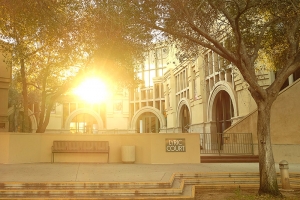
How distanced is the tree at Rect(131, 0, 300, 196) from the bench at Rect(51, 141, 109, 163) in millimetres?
5676

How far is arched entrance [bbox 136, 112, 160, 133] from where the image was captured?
1678 inches

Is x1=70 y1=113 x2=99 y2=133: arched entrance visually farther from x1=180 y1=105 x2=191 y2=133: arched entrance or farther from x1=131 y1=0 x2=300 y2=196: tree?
x1=131 y1=0 x2=300 y2=196: tree

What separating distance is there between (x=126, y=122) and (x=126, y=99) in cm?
321

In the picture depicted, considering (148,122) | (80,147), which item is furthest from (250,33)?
(148,122)

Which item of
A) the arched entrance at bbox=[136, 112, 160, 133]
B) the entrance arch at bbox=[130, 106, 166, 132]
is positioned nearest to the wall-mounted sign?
the entrance arch at bbox=[130, 106, 166, 132]

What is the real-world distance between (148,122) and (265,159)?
1342 inches

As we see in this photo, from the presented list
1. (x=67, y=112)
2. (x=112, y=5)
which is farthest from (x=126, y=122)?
(x=112, y=5)

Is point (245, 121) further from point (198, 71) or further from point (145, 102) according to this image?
point (145, 102)

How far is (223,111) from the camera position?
22578mm

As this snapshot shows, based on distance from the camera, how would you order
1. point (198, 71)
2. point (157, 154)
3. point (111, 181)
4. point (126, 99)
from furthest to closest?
point (126, 99)
point (198, 71)
point (157, 154)
point (111, 181)

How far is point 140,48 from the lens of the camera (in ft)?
39.9

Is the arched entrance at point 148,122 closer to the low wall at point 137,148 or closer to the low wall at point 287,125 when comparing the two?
the low wall at point 287,125

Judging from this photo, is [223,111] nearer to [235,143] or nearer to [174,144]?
[235,143]

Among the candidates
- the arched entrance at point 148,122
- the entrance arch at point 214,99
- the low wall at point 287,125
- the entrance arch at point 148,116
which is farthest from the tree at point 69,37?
the arched entrance at point 148,122
